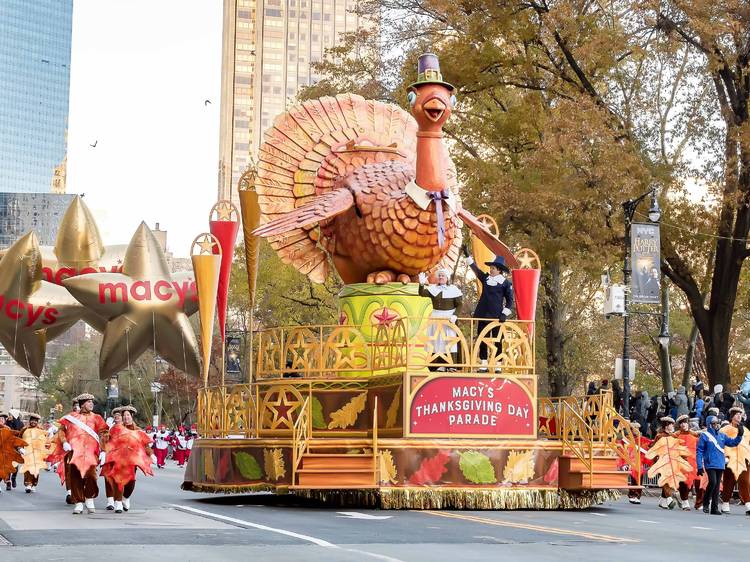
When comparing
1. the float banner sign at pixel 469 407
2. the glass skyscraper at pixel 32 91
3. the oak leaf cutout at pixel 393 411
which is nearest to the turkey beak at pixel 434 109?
the float banner sign at pixel 469 407

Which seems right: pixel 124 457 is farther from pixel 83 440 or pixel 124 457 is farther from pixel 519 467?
pixel 519 467

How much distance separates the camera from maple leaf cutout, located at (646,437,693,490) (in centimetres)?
2223

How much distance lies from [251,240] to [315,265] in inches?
49.0

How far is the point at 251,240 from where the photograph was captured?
23.0 m

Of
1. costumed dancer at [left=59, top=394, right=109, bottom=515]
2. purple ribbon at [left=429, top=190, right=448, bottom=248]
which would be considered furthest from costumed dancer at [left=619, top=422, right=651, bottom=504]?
costumed dancer at [left=59, top=394, right=109, bottom=515]

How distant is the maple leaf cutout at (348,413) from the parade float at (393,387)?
0.05ft

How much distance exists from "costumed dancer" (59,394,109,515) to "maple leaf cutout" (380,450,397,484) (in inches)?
158

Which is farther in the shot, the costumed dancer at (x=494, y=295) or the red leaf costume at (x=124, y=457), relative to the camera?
the costumed dancer at (x=494, y=295)

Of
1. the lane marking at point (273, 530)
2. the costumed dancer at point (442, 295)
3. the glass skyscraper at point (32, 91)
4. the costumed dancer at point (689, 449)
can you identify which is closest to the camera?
the lane marking at point (273, 530)

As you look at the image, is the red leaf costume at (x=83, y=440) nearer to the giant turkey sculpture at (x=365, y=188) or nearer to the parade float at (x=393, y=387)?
the parade float at (x=393, y=387)

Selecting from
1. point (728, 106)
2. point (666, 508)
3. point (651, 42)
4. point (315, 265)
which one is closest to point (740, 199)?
point (728, 106)

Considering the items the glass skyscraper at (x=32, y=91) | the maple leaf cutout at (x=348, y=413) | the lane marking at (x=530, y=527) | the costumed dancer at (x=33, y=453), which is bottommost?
the lane marking at (x=530, y=527)

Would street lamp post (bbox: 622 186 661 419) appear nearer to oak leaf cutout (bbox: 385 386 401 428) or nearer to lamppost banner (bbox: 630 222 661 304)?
lamppost banner (bbox: 630 222 661 304)

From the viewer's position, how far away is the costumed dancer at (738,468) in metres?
20.9
